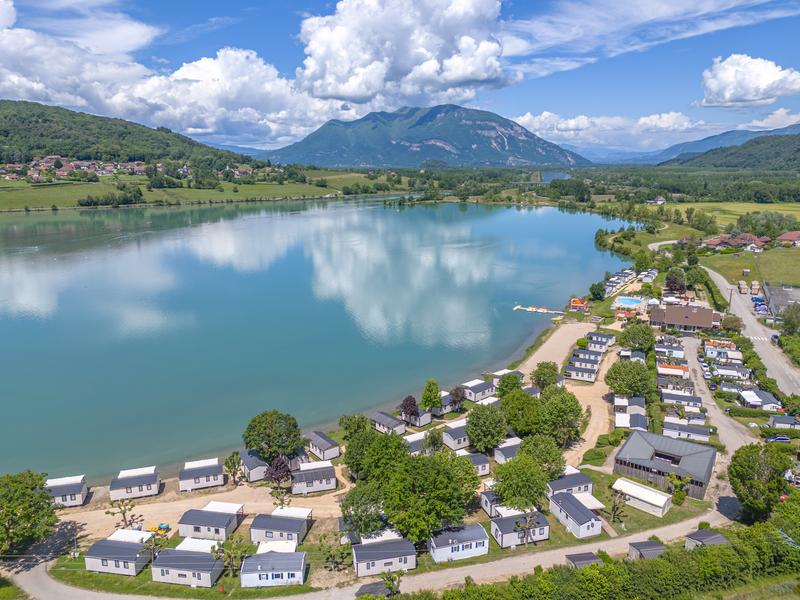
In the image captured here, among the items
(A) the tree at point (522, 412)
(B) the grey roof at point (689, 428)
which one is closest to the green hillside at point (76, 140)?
(A) the tree at point (522, 412)

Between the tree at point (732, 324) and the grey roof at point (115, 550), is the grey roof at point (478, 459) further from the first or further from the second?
the tree at point (732, 324)

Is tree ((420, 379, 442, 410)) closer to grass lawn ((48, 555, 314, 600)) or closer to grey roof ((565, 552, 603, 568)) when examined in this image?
grey roof ((565, 552, 603, 568))

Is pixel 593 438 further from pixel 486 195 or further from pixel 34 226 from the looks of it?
pixel 486 195

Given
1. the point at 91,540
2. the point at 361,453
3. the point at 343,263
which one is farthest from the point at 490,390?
the point at 343,263

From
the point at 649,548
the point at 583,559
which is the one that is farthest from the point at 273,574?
the point at 649,548

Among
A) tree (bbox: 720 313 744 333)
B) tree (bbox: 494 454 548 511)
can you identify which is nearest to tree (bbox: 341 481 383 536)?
tree (bbox: 494 454 548 511)
